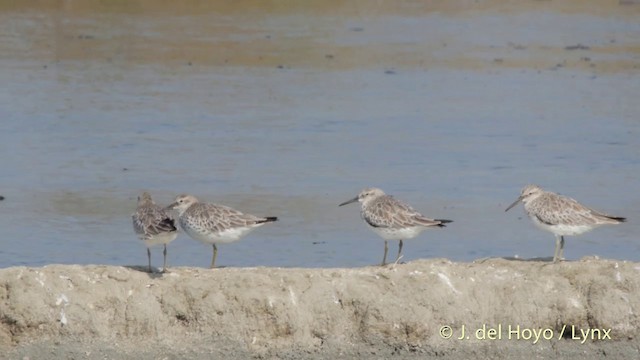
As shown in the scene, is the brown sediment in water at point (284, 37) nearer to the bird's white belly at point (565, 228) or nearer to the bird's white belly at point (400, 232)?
the bird's white belly at point (400, 232)

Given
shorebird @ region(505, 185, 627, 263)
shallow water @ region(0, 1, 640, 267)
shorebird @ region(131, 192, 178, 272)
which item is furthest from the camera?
shallow water @ region(0, 1, 640, 267)

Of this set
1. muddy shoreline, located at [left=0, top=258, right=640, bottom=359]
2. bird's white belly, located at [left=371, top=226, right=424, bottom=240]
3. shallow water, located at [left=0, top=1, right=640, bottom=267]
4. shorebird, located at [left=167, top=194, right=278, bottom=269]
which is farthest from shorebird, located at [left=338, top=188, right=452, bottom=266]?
shallow water, located at [left=0, top=1, right=640, bottom=267]

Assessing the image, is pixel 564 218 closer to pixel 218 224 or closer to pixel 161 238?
pixel 218 224

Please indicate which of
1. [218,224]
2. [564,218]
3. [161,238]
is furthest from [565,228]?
[161,238]

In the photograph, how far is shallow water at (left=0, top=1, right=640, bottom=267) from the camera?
1423cm

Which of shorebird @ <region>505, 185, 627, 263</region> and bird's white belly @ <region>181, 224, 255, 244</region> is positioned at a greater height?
shorebird @ <region>505, 185, 627, 263</region>

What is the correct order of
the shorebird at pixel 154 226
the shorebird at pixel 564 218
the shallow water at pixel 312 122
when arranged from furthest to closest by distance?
1. the shallow water at pixel 312 122
2. the shorebird at pixel 564 218
3. the shorebird at pixel 154 226

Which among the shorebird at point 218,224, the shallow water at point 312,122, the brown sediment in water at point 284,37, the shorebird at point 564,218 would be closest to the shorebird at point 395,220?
the shorebird at point 564,218

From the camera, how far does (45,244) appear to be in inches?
538

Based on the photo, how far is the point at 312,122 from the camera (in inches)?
782

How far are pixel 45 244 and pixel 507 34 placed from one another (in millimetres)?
16368

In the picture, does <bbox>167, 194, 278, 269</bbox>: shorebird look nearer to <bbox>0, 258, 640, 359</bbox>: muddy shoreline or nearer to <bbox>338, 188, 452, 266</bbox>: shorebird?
<bbox>0, 258, 640, 359</bbox>: muddy shoreline

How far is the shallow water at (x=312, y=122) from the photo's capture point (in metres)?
14.2

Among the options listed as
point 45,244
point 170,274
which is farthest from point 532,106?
point 170,274
